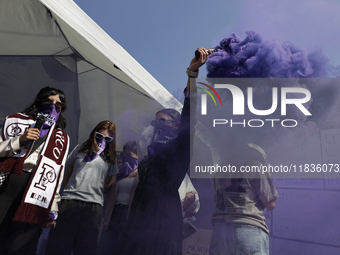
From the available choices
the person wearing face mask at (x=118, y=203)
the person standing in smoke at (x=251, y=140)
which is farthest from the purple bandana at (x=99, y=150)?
the person standing in smoke at (x=251, y=140)

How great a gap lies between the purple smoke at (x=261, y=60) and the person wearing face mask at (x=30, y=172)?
3.95 feet

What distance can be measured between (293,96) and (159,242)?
4.86 ft

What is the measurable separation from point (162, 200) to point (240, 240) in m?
0.49

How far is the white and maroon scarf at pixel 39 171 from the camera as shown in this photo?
1392 millimetres

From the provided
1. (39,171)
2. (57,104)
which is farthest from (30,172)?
(57,104)

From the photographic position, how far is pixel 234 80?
1830 millimetres

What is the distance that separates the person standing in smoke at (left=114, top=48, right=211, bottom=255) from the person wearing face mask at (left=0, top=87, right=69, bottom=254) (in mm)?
563

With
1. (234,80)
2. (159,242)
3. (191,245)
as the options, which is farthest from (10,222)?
(191,245)

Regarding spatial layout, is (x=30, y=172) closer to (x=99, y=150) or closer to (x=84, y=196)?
(x=84, y=196)

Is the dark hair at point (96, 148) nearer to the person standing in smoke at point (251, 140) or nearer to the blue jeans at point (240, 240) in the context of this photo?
the person standing in smoke at point (251, 140)

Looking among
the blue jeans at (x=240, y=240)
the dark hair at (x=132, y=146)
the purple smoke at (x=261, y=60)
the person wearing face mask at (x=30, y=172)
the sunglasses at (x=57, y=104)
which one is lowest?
the blue jeans at (x=240, y=240)

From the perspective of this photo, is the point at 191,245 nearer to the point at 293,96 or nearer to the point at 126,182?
the point at 126,182

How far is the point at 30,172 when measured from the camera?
59.2 inches

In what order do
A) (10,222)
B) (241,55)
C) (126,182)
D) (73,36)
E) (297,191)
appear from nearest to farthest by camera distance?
(10,222)
(241,55)
(126,182)
(297,191)
(73,36)
